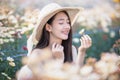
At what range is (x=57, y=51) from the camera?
246cm

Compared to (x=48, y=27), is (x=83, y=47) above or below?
below

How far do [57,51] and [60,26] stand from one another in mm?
164

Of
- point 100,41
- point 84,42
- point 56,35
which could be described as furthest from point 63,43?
point 100,41

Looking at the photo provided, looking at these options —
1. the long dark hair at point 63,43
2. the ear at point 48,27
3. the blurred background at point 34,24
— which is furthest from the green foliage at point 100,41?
the ear at point 48,27

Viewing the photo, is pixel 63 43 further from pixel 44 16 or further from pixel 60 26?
pixel 44 16

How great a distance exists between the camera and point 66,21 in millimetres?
2494

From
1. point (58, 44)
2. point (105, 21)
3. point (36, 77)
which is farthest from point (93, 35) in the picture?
point (36, 77)

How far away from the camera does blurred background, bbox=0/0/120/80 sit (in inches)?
96.3

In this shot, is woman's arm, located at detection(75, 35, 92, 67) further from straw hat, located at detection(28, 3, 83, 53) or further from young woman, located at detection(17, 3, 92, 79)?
straw hat, located at detection(28, 3, 83, 53)

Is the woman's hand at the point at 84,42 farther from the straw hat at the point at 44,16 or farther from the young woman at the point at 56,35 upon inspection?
the straw hat at the point at 44,16

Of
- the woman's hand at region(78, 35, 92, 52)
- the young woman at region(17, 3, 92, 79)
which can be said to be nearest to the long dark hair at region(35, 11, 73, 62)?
the young woman at region(17, 3, 92, 79)

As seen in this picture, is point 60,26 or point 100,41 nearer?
point 60,26

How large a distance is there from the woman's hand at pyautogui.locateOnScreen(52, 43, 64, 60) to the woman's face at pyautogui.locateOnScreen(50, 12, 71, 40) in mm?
65

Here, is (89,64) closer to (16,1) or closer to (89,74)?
(89,74)
